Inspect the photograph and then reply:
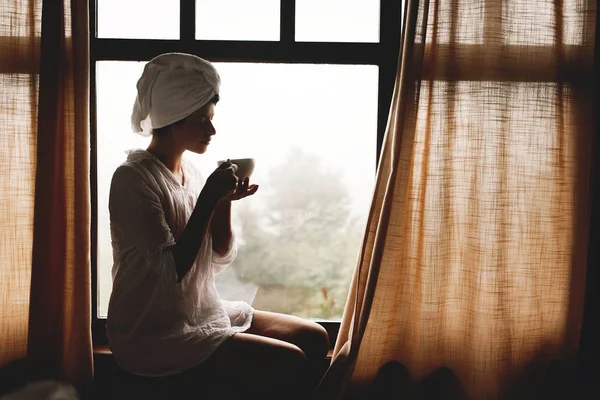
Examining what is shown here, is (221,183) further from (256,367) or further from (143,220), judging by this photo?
(256,367)

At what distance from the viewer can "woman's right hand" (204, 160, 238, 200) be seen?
1288mm

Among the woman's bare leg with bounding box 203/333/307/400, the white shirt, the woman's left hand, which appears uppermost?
the woman's left hand

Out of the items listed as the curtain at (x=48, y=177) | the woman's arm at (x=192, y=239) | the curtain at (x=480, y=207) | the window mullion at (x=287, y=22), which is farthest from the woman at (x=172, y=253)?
the window mullion at (x=287, y=22)

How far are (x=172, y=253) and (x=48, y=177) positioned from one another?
507 mm

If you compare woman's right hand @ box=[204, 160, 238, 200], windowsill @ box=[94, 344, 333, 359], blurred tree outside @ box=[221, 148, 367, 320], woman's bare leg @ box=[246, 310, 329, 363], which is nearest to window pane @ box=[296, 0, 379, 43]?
blurred tree outside @ box=[221, 148, 367, 320]

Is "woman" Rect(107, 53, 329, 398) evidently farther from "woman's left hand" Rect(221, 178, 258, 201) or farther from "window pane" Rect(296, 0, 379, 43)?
"window pane" Rect(296, 0, 379, 43)

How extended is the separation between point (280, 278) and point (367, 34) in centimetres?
94

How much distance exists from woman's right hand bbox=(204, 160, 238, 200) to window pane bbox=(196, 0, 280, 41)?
630 millimetres

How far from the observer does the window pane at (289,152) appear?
174 cm

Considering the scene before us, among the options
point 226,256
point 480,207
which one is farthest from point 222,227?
point 480,207

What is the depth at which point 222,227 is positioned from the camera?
1512 mm

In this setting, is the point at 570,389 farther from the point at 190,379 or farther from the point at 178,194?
the point at 178,194

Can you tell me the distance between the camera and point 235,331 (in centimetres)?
141

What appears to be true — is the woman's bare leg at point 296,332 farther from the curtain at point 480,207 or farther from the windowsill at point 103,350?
the windowsill at point 103,350
